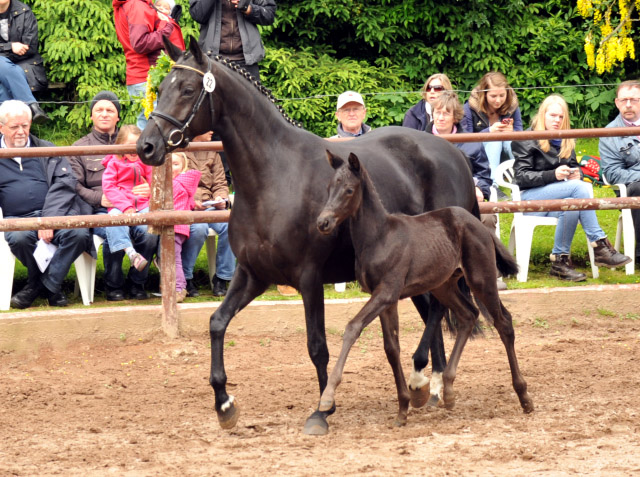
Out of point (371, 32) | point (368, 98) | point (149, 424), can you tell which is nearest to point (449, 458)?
point (149, 424)

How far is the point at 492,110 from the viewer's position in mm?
9195

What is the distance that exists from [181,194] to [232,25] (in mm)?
2286

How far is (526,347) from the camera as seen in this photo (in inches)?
279

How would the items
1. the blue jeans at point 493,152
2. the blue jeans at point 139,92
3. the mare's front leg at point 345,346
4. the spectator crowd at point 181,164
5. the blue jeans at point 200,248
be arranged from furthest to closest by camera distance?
the blue jeans at point 493,152, the blue jeans at point 139,92, the blue jeans at point 200,248, the spectator crowd at point 181,164, the mare's front leg at point 345,346

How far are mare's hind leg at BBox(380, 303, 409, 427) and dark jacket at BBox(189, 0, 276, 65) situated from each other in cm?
441

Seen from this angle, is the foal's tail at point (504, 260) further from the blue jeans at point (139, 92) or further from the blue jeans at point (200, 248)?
the blue jeans at point (139, 92)

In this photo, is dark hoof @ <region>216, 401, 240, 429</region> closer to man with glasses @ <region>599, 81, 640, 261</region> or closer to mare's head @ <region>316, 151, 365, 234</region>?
mare's head @ <region>316, 151, 365, 234</region>

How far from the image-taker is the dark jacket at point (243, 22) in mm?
9141

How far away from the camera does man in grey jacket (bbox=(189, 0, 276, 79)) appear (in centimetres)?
914

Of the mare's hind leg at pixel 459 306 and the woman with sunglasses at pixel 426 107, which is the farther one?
the woman with sunglasses at pixel 426 107

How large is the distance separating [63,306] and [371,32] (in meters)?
6.52

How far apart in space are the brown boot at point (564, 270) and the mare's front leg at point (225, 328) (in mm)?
3629

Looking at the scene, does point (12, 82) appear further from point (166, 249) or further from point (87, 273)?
point (166, 249)

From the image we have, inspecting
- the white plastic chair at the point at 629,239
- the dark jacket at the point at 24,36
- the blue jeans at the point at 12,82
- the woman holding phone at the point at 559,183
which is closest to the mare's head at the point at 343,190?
the woman holding phone at the point at 559,183
